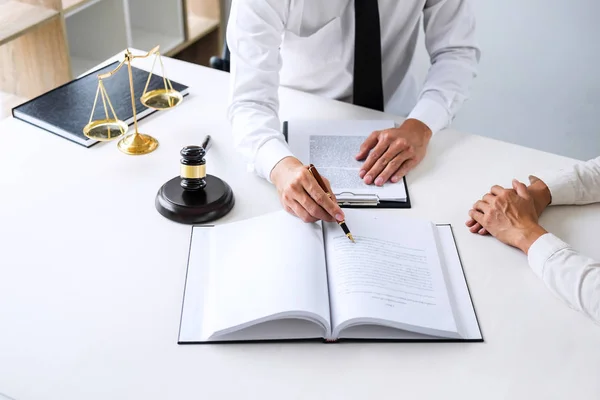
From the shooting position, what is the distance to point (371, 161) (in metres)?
1.50

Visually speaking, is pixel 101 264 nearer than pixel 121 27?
Yes

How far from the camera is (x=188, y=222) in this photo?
1.36 m

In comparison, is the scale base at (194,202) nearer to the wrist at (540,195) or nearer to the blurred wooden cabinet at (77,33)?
the wrist at (540,195)

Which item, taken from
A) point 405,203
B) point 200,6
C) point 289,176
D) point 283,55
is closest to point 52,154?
point 289,176

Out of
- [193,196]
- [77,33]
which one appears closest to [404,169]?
[193,196]

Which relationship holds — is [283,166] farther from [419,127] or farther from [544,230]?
[544,230]

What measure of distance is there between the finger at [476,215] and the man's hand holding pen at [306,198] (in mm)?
287

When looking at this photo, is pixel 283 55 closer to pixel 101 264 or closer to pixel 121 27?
pixel 101 264

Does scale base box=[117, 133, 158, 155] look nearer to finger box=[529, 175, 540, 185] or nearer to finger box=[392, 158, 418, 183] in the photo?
finger box=[392, 158, 418, 183]

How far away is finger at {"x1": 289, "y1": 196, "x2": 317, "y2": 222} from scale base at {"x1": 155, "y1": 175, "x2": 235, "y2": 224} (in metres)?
0.15

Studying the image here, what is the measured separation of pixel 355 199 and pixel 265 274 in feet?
1.14

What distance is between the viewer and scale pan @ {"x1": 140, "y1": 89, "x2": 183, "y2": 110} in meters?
1.63

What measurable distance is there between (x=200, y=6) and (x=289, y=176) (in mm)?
2244

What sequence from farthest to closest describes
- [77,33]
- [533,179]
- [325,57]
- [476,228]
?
[77,33] → [325,57] → [533,179] → [476,228]
